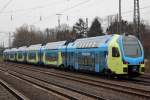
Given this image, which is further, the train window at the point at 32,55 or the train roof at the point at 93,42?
the train window at the point at 32,55

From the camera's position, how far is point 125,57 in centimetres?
2636

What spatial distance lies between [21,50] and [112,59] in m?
49.7

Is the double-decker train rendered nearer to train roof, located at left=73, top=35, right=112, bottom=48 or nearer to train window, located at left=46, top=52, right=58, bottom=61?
train roof, located at left=73, top=35, right=112, bottom=48

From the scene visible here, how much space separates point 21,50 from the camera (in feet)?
246

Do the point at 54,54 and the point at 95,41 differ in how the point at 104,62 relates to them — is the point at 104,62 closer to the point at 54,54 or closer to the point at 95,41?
the point at 95,41

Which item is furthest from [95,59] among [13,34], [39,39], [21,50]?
[13,34]

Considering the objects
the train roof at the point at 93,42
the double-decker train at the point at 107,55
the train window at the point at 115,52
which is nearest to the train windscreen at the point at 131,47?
the double-decker train at the point at 107,55

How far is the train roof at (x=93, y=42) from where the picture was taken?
29219 mm

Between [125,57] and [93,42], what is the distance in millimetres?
5687

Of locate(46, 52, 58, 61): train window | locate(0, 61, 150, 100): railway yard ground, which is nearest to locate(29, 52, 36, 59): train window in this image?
locate(46, 52, 58, 61): train window

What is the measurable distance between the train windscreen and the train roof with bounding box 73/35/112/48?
5.53 feet

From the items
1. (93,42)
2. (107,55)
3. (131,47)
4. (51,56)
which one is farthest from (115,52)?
(51,56)

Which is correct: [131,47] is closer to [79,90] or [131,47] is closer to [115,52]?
[115,52]

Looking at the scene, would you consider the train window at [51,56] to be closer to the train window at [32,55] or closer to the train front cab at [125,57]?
the train window at [32,55]
